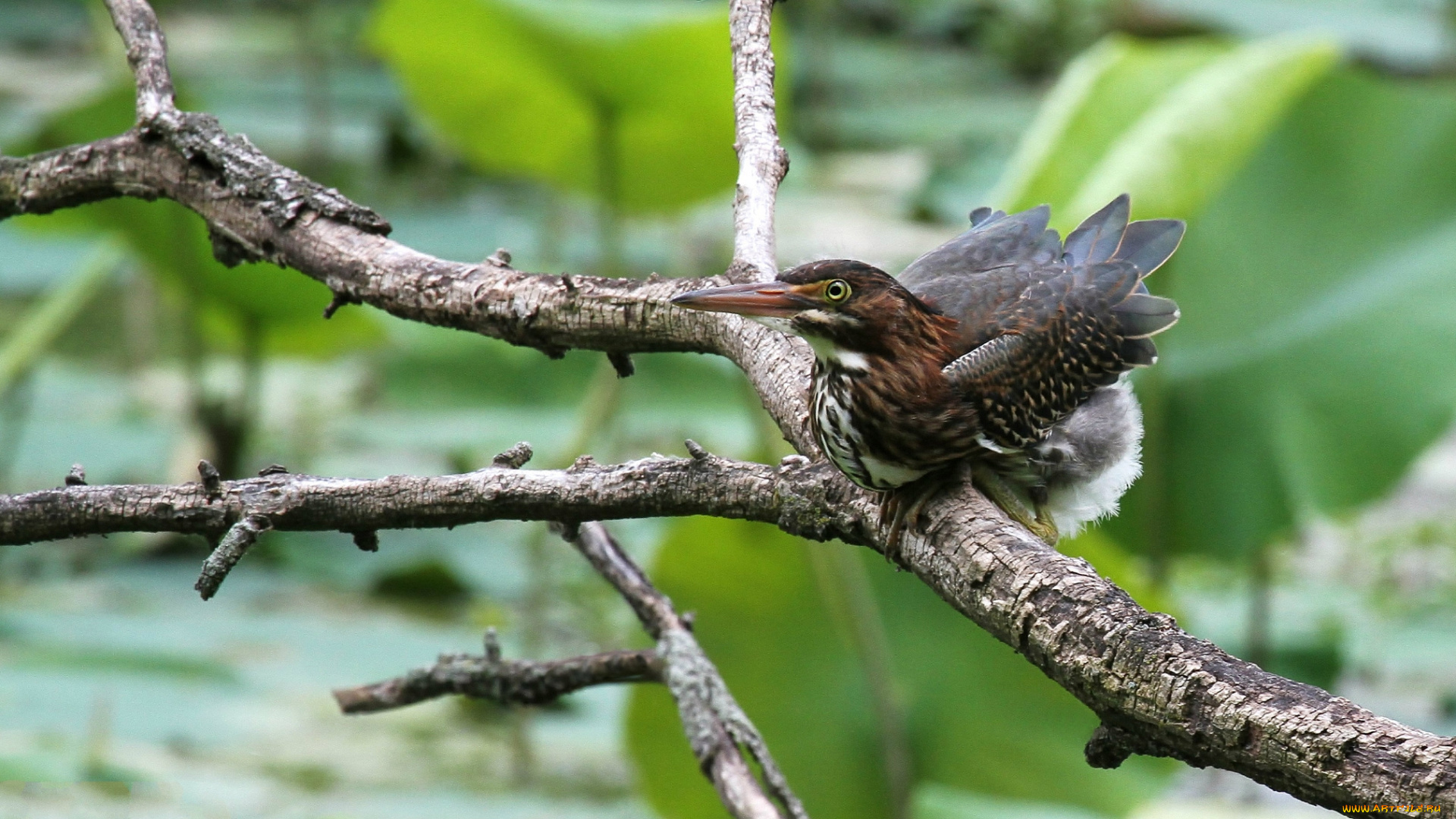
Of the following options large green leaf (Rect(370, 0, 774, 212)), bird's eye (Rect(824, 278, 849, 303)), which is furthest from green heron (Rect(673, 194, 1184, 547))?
large green leaf (Rect(370, 0, 774, 212))

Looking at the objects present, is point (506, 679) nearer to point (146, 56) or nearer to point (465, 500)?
point (465, 500)

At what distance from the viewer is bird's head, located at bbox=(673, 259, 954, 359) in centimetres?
149

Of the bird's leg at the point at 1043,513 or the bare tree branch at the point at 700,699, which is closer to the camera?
the bare tree branch at the point at 700,699

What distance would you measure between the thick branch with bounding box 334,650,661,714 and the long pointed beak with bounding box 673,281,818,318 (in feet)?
1.71

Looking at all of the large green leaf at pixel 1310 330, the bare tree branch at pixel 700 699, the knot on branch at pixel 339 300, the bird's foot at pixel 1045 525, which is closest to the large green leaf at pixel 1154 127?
the large green leaf at pixel 1310 330

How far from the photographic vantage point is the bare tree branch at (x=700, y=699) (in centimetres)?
160

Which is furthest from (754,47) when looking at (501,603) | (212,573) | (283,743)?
(501,603)

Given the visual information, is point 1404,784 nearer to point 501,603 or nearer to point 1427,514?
point 501,603

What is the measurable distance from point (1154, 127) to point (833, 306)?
168 cm

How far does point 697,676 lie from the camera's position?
1.73 metres

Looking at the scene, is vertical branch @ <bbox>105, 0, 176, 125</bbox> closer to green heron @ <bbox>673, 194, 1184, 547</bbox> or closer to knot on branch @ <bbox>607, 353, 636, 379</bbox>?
knot on branch @ <bbox>607, 353, 636, 379</bbox>

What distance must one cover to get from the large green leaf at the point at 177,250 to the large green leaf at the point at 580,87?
61 centimetres

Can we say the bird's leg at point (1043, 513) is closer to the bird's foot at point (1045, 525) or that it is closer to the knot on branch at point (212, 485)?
the bird's foot at point (1045, 525)

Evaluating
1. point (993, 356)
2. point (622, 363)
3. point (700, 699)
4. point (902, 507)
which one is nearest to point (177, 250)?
point (622, 363)
